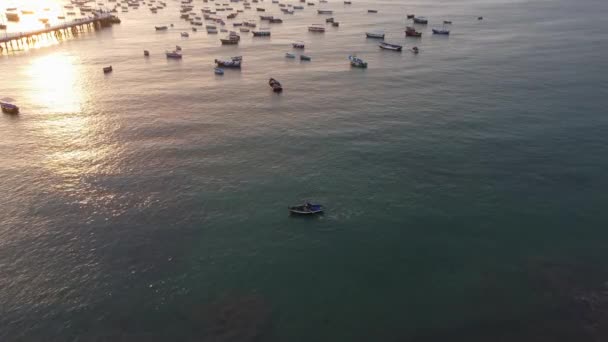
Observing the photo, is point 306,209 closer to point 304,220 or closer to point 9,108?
point 304,220

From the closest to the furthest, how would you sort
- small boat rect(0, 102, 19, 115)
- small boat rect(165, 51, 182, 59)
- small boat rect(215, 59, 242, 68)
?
small boat rect(0, 102, 19, 115) → small boat rect(215, 59, 242, 68) → small boat rect(165, 51, 182, 59)

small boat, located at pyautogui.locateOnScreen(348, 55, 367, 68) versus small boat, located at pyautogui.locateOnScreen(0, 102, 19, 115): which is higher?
small boat, located at pyautogui.locateOnScreen(348, 55, 367, 68)

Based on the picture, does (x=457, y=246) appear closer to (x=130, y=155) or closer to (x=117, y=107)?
(x=130, y=155)

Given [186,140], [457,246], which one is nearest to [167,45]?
[186,140]

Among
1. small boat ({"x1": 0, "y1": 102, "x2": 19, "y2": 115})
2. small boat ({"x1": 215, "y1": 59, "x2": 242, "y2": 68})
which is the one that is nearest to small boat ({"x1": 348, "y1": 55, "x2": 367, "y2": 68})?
small boat ({"x1": 215, "y1": 59, "x2": 242, "y2": 68})

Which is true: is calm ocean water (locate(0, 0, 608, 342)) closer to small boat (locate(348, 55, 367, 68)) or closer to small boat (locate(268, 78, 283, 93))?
small boat (locate(268, 78, 283, 93))

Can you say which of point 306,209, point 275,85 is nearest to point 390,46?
point 275,85
